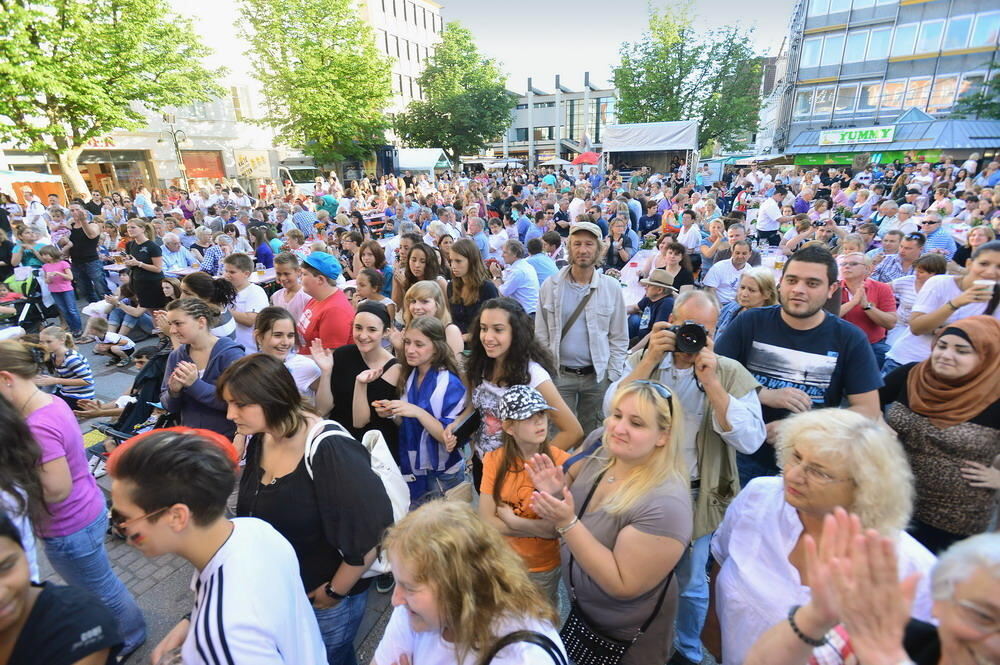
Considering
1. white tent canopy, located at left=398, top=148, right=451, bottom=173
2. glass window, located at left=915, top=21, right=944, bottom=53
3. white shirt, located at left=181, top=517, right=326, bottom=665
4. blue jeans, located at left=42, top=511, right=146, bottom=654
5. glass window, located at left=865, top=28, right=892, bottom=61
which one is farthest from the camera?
white tent canopy, located at left=398, top=148, right=451, bottom=173

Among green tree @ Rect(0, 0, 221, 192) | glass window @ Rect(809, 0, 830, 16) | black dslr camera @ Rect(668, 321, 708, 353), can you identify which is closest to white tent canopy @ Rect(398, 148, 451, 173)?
green tree @ Rect(0, 0, 221, 192)

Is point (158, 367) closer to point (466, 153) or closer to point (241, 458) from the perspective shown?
point (241, 458)

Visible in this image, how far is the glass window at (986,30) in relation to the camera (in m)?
27.1

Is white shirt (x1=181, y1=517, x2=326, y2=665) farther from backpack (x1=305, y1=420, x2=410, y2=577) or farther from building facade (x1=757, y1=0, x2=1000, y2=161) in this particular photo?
building facade (x1=757, y1=0, x2=1000, y2=161)

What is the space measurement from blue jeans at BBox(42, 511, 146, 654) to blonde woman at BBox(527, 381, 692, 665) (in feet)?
7.18

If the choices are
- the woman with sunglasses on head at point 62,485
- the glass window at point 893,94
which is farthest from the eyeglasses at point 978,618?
the glass window at point 893,94

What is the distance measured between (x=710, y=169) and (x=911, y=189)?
10.8 meters

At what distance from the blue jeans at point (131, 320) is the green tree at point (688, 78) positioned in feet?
110

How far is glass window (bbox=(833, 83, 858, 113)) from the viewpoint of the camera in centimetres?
3159

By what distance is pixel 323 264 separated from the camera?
386cm

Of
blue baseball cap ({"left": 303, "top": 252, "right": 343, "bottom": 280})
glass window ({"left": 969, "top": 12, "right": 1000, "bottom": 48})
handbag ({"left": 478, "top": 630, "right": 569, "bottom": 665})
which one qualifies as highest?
glass window ({"left": 969, "top": 12, "right": 1000, "bottom": 48})

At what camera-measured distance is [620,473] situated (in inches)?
74.3

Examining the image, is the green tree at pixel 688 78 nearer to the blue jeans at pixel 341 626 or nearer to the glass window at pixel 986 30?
the glass window at pixel 986 30

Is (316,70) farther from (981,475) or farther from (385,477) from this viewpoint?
(981,475)
